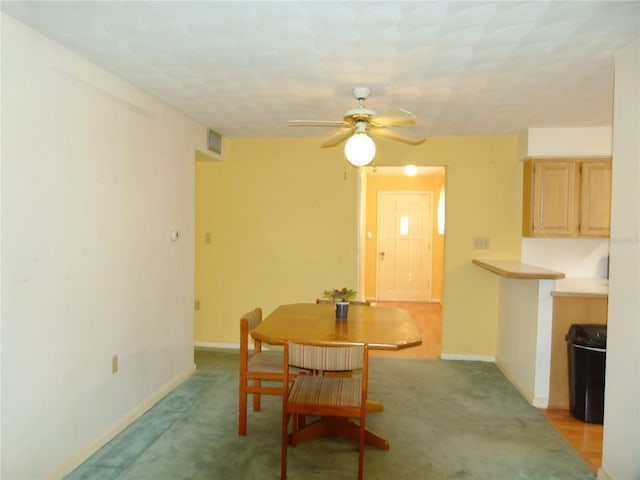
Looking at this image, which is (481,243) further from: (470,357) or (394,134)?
(394,134)

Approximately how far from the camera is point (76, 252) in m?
2.57

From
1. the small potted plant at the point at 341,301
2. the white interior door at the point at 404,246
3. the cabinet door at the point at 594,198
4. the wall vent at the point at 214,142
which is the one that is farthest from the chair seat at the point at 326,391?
the white interior door at the point at 404,246

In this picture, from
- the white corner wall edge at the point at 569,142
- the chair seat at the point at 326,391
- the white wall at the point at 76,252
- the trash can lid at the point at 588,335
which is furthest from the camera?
the white corner wall edge at the point at 569,142

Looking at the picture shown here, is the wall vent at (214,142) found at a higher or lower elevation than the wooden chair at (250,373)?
higher

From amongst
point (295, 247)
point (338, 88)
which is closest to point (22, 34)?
point (338, 88)

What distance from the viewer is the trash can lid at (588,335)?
3.11 metres

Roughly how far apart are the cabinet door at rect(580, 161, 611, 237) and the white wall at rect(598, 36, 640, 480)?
6.78ft

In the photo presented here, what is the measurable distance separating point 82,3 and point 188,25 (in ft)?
1.53

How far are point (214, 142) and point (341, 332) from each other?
2.78 m

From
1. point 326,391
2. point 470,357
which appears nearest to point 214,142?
point 326,391

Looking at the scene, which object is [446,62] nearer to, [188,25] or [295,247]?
[188,25]

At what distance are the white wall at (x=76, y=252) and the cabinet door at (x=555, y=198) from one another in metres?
3.52

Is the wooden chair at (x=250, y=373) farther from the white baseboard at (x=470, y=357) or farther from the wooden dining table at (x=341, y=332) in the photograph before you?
the white baseboard at (x=470, y=357)

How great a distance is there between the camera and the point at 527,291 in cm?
375
